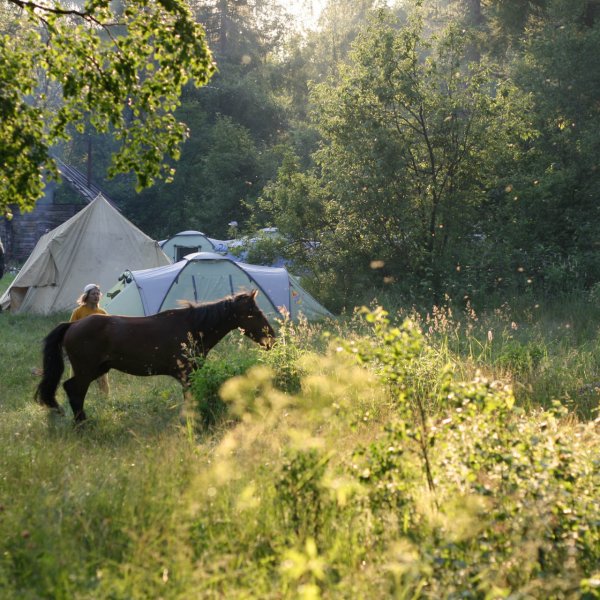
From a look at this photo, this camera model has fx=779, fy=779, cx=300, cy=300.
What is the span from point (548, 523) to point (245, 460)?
1.94 meters

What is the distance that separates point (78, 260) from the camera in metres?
18.8

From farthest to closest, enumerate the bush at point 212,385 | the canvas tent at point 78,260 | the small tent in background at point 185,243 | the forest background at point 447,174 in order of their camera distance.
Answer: the small tent in background at point 185,243 < the canvas tent at point 78,260 < the forest background at point 447,174 < the bush at point 212,385

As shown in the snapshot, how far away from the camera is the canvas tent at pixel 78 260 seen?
60.1ft

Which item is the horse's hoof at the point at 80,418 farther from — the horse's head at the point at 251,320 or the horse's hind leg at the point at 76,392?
the horse's head at the point at 251,320

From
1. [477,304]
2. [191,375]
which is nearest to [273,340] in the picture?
[191,375]

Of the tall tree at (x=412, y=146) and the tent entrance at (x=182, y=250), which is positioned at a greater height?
the tall tree at (x=412, y=146)

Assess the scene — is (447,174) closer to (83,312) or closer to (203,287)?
(203,287)

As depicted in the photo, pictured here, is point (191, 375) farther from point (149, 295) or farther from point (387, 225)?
point (387, 225)

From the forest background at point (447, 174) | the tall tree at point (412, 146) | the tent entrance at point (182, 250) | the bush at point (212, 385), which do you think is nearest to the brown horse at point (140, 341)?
the bush at point (212, 385)

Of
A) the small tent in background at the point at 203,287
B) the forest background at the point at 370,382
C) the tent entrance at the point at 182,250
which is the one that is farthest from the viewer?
the tent entrance at the point at 182,250

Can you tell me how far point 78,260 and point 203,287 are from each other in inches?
188

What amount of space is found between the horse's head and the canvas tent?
34.9ft

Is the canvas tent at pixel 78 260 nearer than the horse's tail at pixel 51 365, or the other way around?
the horse's tail at pixel 51 365

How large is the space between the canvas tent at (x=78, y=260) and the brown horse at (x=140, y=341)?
10.5m
